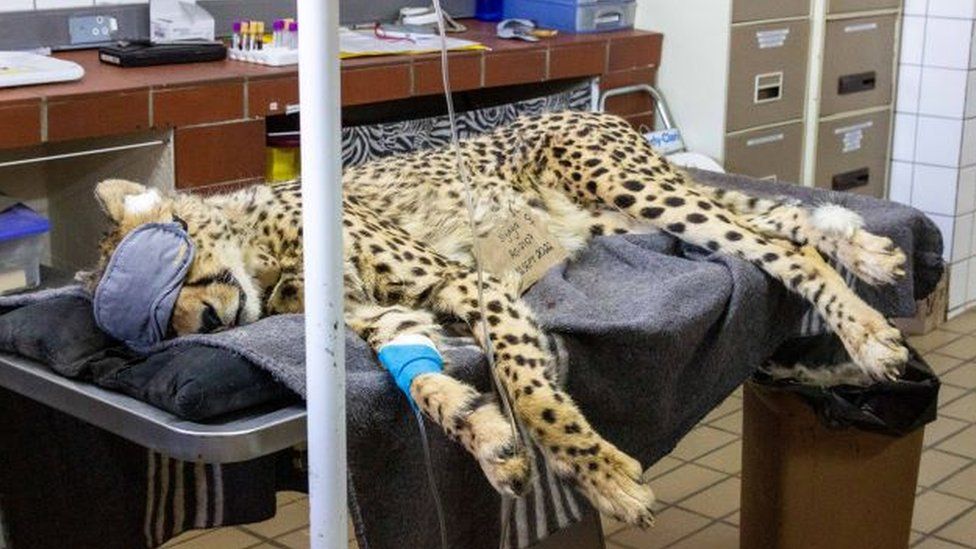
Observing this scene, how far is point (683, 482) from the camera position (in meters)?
3.88

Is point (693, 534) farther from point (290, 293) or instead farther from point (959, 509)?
point (290, 293)

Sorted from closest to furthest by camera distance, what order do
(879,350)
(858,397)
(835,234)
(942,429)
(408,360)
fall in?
(408,360)
(879,350)
(835,234)
(858,397)
(942,429)

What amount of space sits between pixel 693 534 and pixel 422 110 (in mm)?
1553

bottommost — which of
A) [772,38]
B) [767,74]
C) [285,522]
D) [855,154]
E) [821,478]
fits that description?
Result: [285,522]

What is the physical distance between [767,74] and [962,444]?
1358mm

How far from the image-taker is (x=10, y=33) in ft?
12.1

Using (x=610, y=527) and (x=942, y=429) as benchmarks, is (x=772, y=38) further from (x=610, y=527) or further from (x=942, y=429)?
(x=610, y=527)

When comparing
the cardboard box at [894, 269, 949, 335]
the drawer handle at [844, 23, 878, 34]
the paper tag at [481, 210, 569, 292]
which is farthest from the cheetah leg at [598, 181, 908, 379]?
the cardboard box at [894, 269, 949, 335]

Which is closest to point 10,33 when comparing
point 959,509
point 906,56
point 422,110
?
point 422,110

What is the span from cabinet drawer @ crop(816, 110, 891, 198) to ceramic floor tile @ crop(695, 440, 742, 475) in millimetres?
1253

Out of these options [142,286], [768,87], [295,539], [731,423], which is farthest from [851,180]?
[142,286]

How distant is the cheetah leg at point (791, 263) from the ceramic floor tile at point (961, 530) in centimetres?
122

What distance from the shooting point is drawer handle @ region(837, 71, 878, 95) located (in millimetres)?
4973

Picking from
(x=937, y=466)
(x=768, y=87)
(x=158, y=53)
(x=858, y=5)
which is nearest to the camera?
(x=158, y=53)
